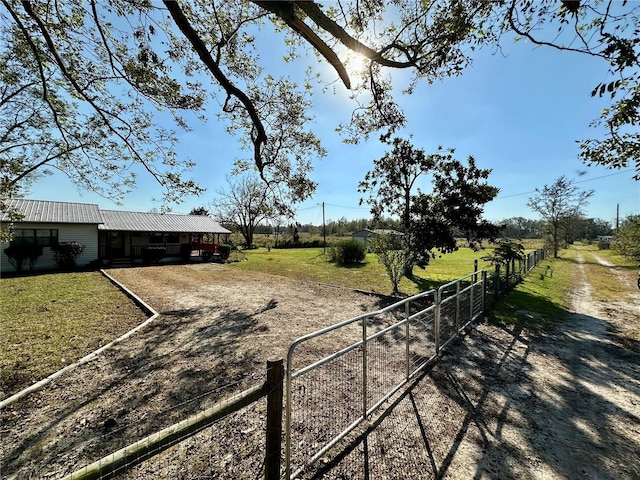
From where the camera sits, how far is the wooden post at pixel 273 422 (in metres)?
1.99

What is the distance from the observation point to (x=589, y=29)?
3.53 m

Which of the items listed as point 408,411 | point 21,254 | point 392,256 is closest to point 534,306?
point 392,256

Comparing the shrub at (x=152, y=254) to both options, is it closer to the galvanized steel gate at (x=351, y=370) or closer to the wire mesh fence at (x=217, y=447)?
the galvanized steel gate at (x=351, y=370)

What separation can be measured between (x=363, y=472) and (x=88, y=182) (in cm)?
1011

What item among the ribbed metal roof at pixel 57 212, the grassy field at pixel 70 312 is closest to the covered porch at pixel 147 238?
the ribbed metal roof at pixel 57 212

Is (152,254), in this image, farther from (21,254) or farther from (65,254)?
(21,254)

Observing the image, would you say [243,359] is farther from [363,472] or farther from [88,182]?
[88,182]

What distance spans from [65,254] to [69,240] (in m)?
1.16

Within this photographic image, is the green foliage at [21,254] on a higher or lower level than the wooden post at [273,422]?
higher

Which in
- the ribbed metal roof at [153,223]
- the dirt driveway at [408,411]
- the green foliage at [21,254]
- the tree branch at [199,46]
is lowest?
the dirt driveway at [408,411]

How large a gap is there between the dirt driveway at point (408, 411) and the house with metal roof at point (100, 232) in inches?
458

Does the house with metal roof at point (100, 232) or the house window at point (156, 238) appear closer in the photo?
the house with metal roof at point (100, 232)

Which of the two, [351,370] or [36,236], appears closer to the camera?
[351,370]

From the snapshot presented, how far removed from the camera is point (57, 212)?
54.0 ft
